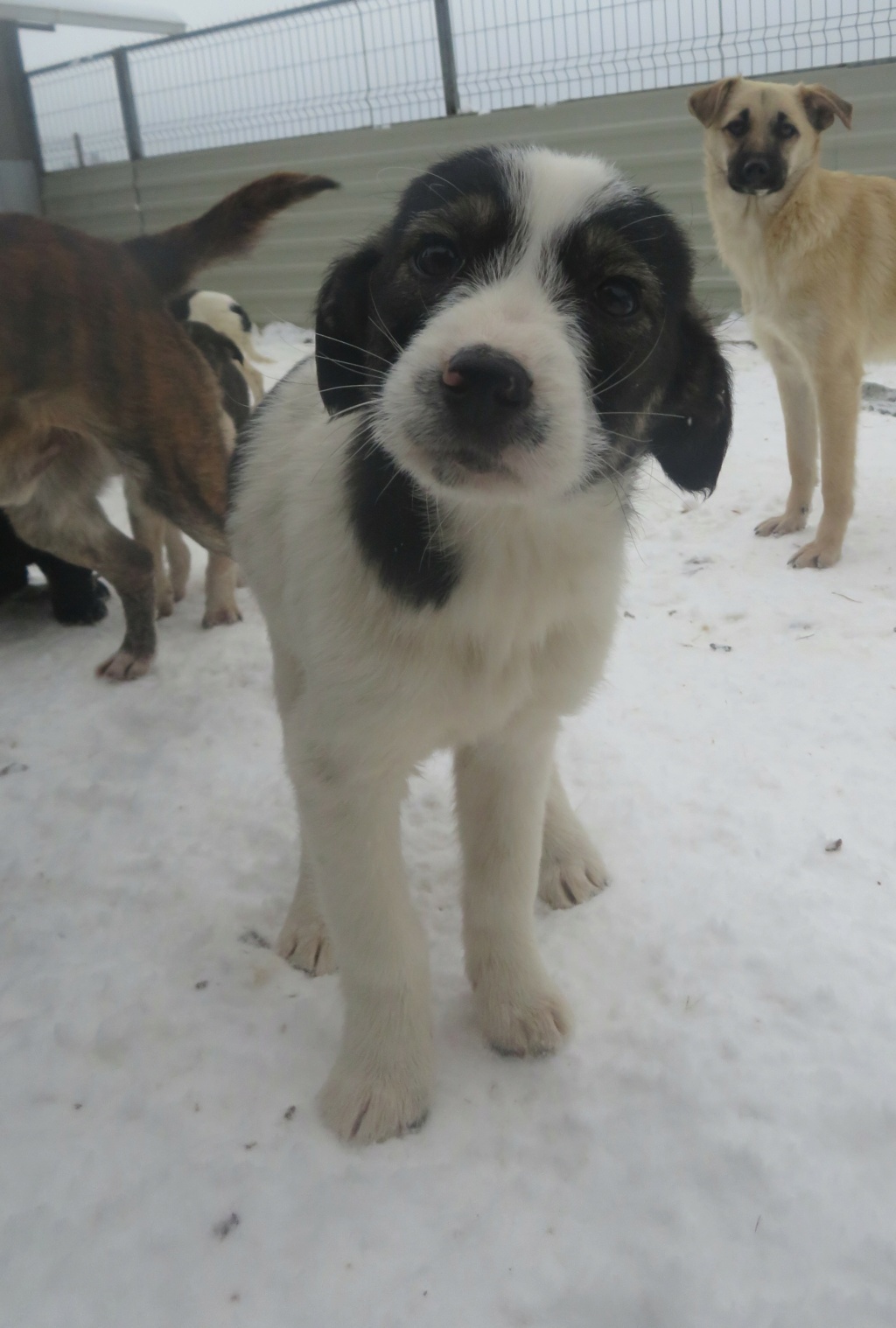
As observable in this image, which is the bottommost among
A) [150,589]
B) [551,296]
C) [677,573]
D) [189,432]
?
[677,573]

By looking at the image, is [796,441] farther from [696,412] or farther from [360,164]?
[360,164]

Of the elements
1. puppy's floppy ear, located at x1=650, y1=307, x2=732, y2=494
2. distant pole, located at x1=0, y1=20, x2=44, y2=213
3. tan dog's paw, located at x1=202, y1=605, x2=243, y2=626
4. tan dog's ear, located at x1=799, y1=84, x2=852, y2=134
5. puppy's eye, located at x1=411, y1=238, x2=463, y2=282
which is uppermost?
distant pole, located at x1=0, y1=20, x2=44, y2=213

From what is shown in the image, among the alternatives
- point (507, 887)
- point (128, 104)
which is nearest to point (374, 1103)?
point (507, 887)

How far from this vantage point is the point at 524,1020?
5.98ft

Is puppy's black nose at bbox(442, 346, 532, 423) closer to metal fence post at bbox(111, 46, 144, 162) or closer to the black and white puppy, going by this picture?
the black and white puppy

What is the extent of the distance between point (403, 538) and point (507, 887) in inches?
30.4

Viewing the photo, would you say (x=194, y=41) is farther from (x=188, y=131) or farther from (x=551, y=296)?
(x=551, y=296)

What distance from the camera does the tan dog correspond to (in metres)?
4.04

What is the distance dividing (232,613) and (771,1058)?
2.80 m

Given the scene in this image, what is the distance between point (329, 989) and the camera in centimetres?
201

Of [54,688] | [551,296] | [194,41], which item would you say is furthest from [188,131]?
[551,296]

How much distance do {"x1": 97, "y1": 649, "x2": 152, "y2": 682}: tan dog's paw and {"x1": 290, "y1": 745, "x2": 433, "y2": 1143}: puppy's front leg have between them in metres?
1.96

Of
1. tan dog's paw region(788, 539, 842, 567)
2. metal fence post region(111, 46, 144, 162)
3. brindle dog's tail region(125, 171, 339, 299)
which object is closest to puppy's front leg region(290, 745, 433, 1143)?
brindle dog's tail region(125, 171, 339, 299)

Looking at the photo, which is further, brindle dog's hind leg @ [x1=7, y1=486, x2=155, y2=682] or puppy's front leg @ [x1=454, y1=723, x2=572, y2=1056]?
brindle dog's hind leg @ [x1=7, y1=486, x2=155, y2=682]
